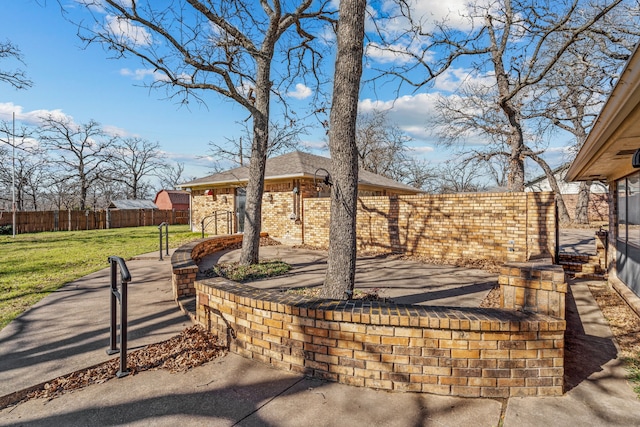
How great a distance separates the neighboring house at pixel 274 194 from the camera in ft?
41.0

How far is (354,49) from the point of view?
13.9ft

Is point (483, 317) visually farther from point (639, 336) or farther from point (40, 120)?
point (40, 120)

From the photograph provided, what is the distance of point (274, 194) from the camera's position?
1313 cm

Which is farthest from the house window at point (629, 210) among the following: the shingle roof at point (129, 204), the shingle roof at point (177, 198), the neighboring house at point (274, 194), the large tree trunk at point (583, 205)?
the shingle roof at point (177, 198)

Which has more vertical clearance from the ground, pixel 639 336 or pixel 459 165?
pixel 459 165

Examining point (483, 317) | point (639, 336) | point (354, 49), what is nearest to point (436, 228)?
point (639, 336)

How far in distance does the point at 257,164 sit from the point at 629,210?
697 centimetres

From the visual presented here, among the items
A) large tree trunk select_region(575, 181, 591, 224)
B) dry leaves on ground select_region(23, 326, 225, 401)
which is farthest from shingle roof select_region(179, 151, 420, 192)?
large tree trunk select_region(575, 181, 591, 224)

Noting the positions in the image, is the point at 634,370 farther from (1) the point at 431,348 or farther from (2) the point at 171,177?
(2) the point at 171,177

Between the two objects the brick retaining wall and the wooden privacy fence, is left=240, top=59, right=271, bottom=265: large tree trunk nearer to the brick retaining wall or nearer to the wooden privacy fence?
the brick retaining wall

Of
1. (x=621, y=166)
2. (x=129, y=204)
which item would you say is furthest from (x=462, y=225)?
(x=129, y=204)

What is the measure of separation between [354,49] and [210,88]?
368cm

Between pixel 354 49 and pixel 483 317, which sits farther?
pixel 354 49

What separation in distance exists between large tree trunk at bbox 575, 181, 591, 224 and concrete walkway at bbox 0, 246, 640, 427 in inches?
909
